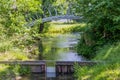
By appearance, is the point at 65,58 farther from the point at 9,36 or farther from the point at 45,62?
the point at 9,36

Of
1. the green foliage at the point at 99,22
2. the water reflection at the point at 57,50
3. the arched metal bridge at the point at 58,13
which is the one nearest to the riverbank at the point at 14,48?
the water reflection at the point at 57,50

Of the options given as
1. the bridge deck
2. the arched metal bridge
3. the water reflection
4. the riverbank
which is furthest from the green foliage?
the arched metal bridge

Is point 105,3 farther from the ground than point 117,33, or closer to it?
farther from the ground

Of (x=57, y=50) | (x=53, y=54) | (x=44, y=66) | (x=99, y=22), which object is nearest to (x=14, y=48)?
(x=44, y=66)

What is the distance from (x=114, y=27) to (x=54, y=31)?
53.5 feet

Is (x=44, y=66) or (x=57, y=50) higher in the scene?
(x=44, y=66)

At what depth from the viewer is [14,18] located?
1114 cm

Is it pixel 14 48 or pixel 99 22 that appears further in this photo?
pixel 99 22

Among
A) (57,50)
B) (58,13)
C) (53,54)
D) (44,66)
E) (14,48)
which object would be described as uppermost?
(58,13)

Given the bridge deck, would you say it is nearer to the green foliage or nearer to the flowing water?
the flowing water

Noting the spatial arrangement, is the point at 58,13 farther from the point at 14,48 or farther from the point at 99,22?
the point at 14,48

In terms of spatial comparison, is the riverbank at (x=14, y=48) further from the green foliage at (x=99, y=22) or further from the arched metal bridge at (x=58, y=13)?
the arched metal bridge at (x=58, y=13)

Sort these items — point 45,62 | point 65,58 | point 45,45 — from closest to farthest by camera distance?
point 45,62 < point 65,58 < point 45,45

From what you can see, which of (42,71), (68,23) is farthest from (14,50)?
(68,23)
